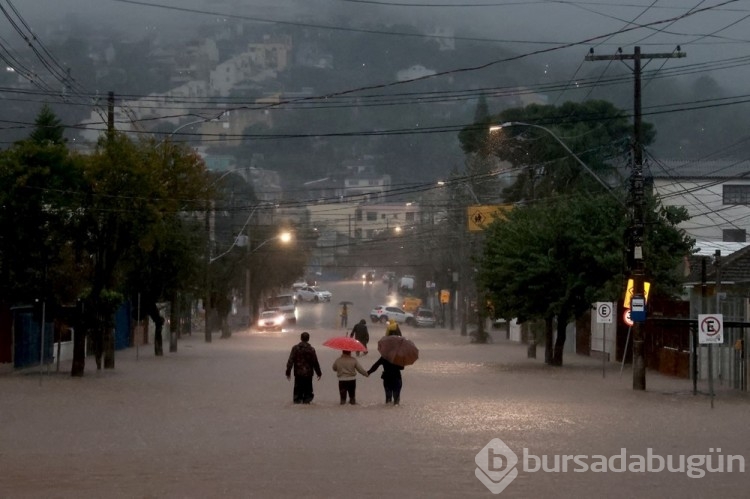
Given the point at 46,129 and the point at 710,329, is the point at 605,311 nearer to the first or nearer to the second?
the point at 710,329

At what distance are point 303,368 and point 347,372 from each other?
94 centimetres

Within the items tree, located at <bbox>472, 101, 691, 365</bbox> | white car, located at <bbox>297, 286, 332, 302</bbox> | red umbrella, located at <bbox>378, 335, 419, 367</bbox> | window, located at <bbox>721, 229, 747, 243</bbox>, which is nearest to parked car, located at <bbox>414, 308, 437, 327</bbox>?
window, located at <bbox>721, 229, 747, 243</bbox>

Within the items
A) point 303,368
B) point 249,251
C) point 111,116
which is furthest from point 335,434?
point 249,251

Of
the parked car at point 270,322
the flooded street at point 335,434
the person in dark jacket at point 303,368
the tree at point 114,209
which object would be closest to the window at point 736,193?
the parked car at point 270,322

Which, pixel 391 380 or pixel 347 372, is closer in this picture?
pixel 347 372

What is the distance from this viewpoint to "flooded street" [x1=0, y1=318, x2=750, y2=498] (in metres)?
13.8

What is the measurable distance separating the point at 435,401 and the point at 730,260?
1757cm

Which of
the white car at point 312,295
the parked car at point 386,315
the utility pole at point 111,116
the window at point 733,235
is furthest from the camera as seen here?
the white car at point 312,295

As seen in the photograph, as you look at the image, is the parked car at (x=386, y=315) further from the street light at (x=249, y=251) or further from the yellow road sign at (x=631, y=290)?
the yellow road sign at (x=631, y=290)

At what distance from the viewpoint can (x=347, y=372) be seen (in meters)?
25.2

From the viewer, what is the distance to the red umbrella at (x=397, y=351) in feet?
81.9

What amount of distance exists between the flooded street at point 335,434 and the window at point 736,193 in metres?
39.0

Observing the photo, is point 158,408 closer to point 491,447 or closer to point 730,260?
point 491,447

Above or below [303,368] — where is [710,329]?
above
